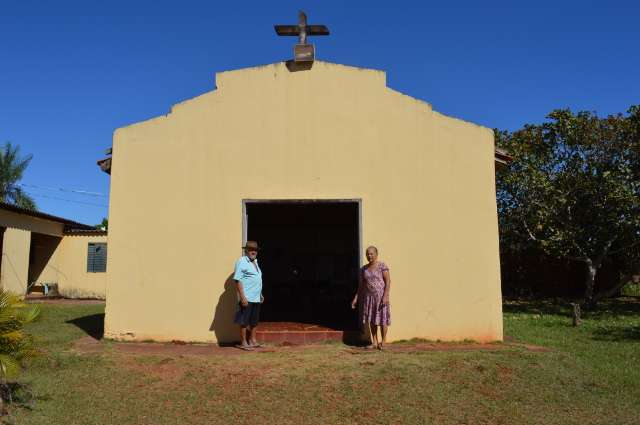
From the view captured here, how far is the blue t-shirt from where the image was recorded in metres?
7.94

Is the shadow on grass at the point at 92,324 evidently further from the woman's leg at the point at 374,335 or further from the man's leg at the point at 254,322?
the woman's leg at the point at 374,335

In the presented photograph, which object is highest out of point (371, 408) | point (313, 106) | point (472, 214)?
point (313, 106)

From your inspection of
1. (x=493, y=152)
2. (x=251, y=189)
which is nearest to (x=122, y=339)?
(x=251, y=189)

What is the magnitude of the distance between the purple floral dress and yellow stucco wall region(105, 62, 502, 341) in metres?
0.66

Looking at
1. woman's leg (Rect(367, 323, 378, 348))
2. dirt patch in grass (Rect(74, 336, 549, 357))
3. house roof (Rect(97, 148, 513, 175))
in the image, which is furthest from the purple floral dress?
house roof (Rect(97, 148, 513, 175))

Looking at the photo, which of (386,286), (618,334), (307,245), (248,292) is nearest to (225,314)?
(248,292)

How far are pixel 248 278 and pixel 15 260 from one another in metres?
12.9

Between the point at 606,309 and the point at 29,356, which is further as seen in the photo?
the point at 606,309

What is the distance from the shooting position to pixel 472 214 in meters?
8.70

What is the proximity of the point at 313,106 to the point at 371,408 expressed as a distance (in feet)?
16.3

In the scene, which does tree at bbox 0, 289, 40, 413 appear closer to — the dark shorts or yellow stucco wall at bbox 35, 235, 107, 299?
the dark shorts

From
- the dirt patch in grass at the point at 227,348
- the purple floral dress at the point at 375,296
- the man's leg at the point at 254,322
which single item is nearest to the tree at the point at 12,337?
the dirt patch in grass at the point at 227,348

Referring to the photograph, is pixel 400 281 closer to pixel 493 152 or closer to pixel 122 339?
pixel 493 152

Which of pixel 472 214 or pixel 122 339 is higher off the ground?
pixel 472 214
